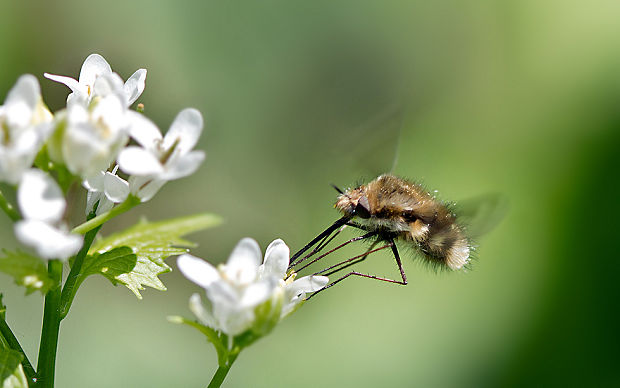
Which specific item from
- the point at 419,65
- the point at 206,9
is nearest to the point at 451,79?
the point at 419,65

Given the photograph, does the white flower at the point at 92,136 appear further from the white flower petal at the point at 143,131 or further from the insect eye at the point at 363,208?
the insect eye at the point at 363,208

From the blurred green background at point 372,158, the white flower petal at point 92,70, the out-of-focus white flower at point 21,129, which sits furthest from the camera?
the blurred green background at point 372,158

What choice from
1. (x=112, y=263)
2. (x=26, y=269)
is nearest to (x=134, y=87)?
(x=112, y=263)

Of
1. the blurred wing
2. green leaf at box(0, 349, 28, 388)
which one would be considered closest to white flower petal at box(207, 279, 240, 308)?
green leaf at box(0, 349, 28, 388)

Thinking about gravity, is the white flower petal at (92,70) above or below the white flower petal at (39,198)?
above

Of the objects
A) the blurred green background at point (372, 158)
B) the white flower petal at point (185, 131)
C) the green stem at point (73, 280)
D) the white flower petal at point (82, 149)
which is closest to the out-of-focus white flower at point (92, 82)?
the white flower petal at point (185, 131)

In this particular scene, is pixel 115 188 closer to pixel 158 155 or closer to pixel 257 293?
pixel 158 155
